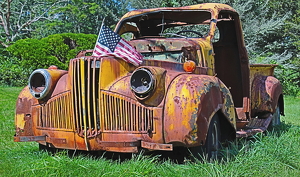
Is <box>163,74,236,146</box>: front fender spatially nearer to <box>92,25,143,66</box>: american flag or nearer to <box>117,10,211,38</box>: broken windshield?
<box>92,25,143,66</box>: american flag

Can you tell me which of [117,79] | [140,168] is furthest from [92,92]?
[140,168]

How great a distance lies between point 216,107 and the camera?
13.9 ft

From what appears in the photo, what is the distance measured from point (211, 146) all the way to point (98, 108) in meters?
1.27

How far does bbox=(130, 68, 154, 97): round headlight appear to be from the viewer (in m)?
3.87

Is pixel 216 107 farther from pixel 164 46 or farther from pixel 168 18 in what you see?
pixel 168 18

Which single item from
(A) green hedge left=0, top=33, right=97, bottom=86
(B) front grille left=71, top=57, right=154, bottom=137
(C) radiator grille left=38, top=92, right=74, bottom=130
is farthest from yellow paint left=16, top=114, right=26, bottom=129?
(A) green hedge left=0, top=33, right=97, bottom=86

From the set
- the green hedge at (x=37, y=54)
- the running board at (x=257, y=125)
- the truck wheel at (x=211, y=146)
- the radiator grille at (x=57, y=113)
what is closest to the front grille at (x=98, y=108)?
the radiator grille at (x=57, y=113)

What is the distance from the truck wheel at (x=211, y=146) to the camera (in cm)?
412

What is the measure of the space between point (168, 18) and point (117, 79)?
7.92ft

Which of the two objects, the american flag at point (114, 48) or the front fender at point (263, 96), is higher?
the american flag at point (114, 48)

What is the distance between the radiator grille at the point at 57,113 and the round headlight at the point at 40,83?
131mm

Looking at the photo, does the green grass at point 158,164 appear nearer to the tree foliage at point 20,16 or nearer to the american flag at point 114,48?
the american flag at point 114,48

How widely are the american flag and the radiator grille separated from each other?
60 centimetres

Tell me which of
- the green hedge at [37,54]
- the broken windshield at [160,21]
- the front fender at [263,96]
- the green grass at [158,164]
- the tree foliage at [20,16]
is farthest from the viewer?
the tree foliage at [20,16]
